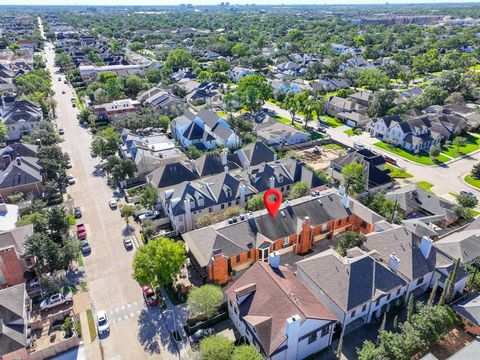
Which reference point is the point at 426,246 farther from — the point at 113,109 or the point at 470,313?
the point at 113,109

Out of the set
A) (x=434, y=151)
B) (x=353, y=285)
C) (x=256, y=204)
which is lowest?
(x=434, y=151)

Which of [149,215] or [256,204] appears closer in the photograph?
[256,204]

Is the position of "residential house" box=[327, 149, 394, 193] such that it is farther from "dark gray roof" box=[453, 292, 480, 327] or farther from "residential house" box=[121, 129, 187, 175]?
"residential house" box=[121, 129, 187, 175]

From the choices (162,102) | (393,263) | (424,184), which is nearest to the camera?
(393,263)

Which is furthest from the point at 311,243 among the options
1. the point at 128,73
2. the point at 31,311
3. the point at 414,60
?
the point at 414,60

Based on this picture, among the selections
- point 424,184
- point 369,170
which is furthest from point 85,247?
point 424,184

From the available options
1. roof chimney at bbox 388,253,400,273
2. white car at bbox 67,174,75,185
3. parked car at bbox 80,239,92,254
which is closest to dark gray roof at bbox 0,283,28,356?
parked car at bbox 80,239,92,254

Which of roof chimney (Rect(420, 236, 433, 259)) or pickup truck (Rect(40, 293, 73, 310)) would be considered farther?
roof chimney (Rect(420, 236, 433, 259))
